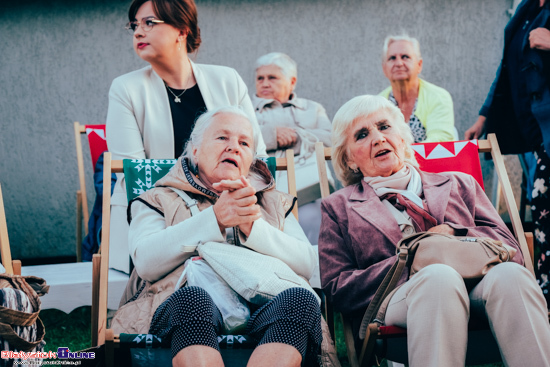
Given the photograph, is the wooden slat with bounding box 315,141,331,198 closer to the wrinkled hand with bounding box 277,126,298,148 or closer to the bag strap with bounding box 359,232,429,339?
the bag strap with bounding box 359,232,429,339

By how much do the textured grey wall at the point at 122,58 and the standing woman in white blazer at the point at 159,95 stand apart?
207cm

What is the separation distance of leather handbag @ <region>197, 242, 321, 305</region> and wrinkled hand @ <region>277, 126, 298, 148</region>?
202 cm

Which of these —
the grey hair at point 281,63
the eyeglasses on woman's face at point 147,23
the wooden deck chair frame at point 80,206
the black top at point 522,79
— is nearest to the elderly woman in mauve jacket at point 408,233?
the black top at point 522,79

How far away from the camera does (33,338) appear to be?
7.04ft

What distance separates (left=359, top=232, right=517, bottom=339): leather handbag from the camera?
96.7 inches

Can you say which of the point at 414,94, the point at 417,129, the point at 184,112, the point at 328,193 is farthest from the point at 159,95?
the point at 414,94

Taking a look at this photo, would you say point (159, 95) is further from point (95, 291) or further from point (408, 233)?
point (408, 233)

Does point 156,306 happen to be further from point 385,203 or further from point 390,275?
point 385,203

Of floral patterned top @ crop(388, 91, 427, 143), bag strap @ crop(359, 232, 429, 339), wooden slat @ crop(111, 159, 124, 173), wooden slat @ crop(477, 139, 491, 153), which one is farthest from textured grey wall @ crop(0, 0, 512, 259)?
bag strap @ crop(359, 232, 429, 339)

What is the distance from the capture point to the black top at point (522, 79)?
368 centimetres

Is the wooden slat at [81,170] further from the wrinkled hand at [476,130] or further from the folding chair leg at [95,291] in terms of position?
the wrinkled hand at [476,130]

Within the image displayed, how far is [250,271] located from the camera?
2.44 metres

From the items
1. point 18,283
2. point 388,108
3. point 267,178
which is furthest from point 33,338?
point 388,108

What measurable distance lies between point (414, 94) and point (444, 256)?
2.64 meters
